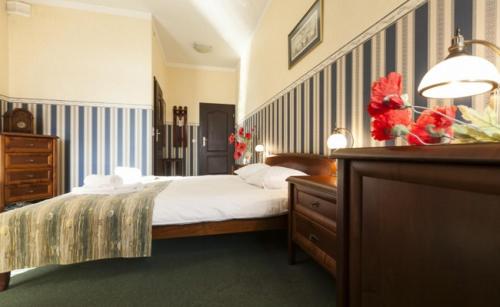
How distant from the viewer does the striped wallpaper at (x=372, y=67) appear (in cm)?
96

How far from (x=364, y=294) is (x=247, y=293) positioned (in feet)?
2.82

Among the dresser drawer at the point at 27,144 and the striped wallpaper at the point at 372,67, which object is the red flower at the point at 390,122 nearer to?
the striped wallpaper at the point at 372,67

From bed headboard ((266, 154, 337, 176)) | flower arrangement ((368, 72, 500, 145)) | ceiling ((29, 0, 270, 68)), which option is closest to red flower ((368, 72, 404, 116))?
flower arrangement ((368, 72, 500, 145))

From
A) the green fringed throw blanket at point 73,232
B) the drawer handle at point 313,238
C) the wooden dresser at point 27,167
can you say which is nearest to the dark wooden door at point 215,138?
the wooden dresser at point 27,167

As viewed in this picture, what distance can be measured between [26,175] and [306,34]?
3.82 meters

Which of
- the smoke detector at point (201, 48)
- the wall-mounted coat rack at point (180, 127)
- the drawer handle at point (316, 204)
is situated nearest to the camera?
the drawer handle at point (316, 204)

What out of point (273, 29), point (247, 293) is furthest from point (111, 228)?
point (273, 29)

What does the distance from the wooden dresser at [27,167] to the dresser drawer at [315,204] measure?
347 cm

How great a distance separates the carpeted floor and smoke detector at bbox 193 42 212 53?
4.11m

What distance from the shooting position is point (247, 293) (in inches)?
51.5

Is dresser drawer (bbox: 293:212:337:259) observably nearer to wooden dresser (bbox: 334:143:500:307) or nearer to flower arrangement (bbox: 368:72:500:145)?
wooden dresser (bbox: 334:143:500:307)

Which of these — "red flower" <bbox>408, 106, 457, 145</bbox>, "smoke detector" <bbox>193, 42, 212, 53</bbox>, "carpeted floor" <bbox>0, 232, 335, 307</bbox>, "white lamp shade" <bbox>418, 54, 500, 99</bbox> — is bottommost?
"carpeted floor" <bbox>0, 232, 335, 307</bbox>

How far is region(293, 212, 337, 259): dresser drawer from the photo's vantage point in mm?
1112

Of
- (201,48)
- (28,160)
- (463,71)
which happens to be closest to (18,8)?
(28,160)
